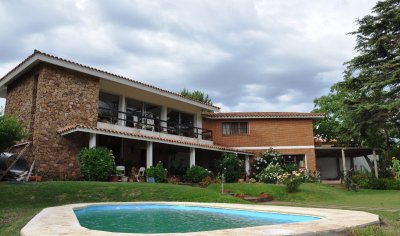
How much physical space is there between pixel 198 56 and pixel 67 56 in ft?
21.5

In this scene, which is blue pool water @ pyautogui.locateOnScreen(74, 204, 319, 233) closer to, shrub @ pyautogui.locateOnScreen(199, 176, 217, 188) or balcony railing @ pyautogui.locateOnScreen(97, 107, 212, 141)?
shrub @ pyautogui.locateOnScreen(199, 176, 217, 188)

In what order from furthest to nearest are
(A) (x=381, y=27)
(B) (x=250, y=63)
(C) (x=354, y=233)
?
1. (A) (x=381, y=27)
2. (B) (x=250, y=63)
3. (C) (x=354, y=233)

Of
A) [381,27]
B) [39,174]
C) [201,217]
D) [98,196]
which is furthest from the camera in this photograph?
[381,27]

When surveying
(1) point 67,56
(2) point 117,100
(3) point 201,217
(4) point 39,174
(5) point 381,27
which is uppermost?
(5) point 381,27

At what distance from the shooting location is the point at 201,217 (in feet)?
33.2

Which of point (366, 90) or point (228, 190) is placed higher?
point (366, 90)

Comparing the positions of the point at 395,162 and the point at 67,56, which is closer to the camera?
the point at 395,162

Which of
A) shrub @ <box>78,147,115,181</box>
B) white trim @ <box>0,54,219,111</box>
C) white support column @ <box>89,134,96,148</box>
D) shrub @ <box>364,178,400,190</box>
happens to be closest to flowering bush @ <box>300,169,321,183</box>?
shrub @ <box>364,178,400,190</box>

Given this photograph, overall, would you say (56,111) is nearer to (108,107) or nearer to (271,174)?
(108,107)

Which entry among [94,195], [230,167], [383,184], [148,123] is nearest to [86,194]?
[94,195]

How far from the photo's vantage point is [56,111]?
17.2 metres

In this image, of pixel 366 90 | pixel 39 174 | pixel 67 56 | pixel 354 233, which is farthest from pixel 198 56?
pixel 354 233

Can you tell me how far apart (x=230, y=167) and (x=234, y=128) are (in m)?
5.67

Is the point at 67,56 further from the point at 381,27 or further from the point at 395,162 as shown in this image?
the point at 381,27
